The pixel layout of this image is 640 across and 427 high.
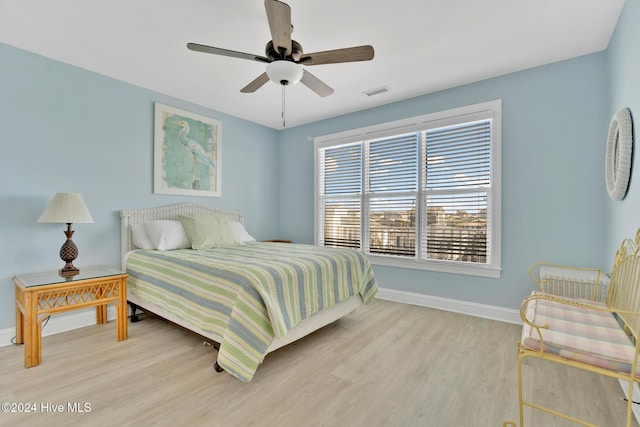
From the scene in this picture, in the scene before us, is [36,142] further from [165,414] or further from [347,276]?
[347,276]

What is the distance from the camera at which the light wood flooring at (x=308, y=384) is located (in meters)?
1.62

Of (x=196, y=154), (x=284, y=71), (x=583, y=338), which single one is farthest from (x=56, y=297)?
(x=583, y=338)

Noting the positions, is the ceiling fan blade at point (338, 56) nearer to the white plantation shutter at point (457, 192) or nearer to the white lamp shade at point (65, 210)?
the white plantation shutter at point (457, 192)

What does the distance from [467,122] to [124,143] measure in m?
3.86

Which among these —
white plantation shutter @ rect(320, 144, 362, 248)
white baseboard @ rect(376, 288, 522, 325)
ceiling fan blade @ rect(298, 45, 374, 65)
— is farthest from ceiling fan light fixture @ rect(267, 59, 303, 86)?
white baseboard @ rect(376, 288, 522, 325)

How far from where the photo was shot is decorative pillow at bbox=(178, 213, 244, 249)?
3.30 metres

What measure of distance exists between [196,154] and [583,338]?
4.08 meters

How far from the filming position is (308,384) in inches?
76.1

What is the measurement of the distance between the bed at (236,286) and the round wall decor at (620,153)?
2065mm

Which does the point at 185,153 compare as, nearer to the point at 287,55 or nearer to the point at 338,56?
the point at 287,55

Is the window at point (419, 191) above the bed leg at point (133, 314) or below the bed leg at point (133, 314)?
above

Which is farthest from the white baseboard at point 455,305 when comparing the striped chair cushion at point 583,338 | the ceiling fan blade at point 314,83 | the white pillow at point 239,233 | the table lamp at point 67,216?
the table lamp at point 67,216

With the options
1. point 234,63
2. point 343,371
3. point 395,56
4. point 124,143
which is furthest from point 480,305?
point 124,143

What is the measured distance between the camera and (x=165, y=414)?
1.62 meters
